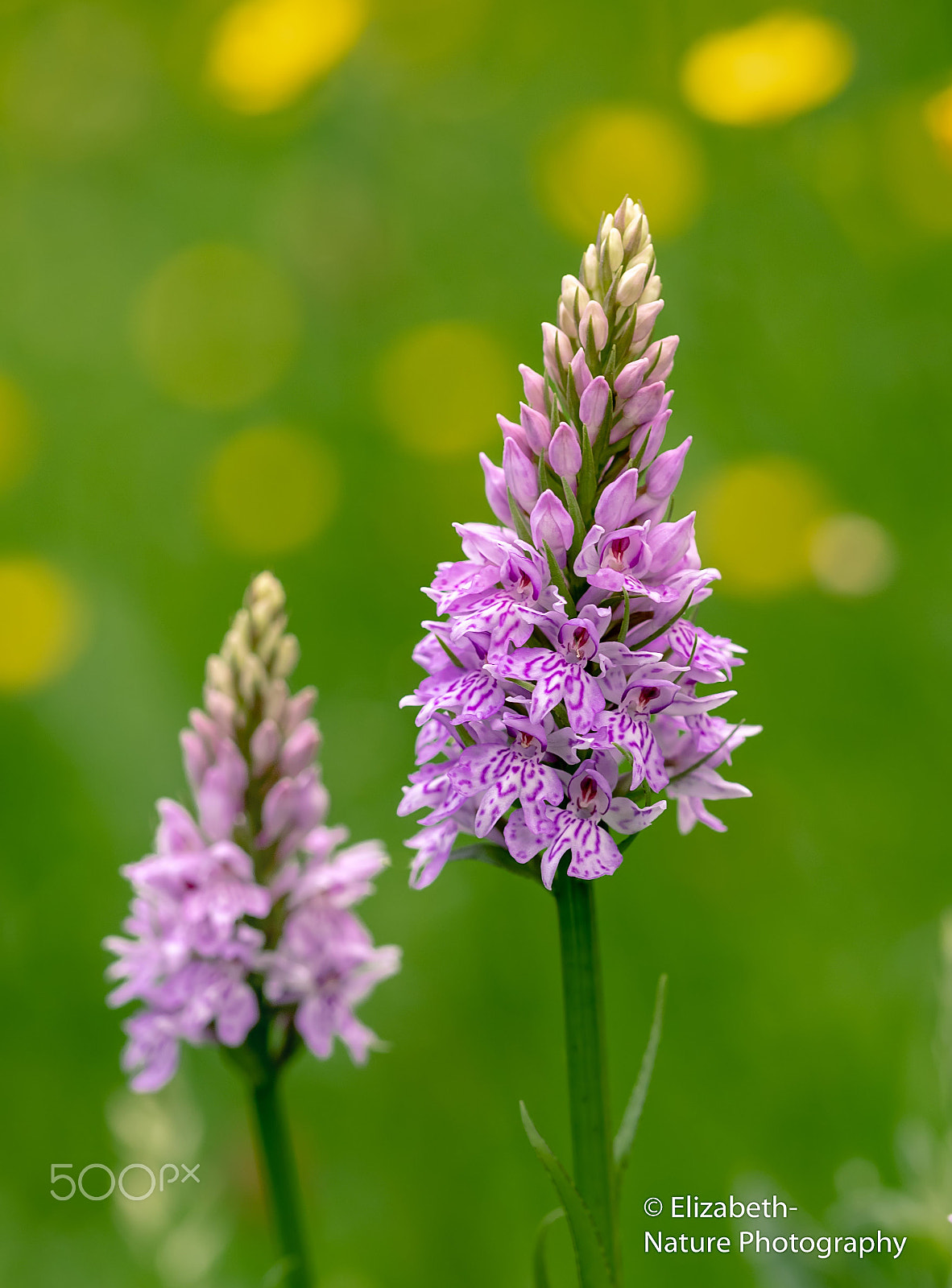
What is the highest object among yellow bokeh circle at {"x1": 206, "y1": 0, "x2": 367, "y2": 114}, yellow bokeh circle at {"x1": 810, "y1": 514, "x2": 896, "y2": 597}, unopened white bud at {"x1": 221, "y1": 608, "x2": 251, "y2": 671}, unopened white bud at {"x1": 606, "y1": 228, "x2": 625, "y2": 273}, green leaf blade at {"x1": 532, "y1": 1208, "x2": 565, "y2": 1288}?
yellow bokeh circle at {"x1": 206, "y1": 0, "x2": 367, "y2": 114}

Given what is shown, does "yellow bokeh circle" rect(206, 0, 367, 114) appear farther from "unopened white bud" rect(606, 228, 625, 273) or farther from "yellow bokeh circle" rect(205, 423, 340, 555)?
"unopened white bud" rect(606, 228, 625, 273)

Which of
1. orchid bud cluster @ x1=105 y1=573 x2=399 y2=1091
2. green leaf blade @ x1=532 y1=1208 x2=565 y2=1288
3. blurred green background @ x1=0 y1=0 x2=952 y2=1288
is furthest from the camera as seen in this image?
blurred green background @ x1=0 y1=0 x2=952 y2=1288

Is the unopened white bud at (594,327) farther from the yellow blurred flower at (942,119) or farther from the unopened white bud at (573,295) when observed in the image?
the yellow blurred flower at (942,119)

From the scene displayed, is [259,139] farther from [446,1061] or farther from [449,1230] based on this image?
[449,1230]

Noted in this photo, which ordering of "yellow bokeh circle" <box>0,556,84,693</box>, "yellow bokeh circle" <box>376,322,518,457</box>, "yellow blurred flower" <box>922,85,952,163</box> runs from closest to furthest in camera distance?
"yellow blurred flower" <box>922,85,952,163</box>, "yellow bokeh circle" <box>0,556,84,693</box>, "yellow bokeh circle" <box>376,322,518,457</box>

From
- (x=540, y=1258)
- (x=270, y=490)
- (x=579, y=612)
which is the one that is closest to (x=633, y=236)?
(x=579, y=612)

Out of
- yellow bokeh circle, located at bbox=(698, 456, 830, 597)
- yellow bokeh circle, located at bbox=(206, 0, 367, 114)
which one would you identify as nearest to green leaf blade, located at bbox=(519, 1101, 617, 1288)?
yellow bokeh circle, located at bbox=(698, 456, 830, 597)

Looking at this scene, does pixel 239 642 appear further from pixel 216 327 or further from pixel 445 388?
pixel 216 327

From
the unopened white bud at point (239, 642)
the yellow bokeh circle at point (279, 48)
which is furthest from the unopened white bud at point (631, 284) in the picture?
the yellow bokeh circle at point (279, 48)
